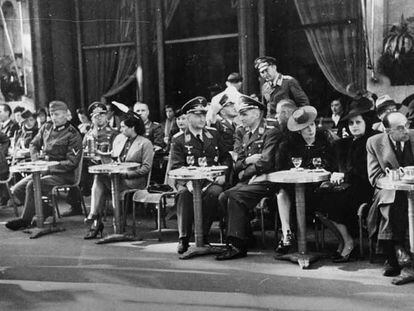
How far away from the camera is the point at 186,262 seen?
546 centimetres

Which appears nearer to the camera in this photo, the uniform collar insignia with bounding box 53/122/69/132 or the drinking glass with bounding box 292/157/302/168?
the drinking glass with bounding box 292/157/302/168

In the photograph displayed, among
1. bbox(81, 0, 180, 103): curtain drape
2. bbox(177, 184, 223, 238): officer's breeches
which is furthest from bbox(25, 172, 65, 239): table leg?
bbox(81, 0, 180, 103): curtain drape

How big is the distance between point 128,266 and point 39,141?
131 inches

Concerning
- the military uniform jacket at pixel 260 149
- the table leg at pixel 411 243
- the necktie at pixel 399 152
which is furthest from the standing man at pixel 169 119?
the table leg at pixel 411 243

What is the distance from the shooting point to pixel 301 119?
5.70 metres

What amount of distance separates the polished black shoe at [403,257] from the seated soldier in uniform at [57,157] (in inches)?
162

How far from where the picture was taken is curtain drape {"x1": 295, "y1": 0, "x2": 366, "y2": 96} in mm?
8328

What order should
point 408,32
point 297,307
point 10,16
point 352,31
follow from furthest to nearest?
point 10,16
point 352,31
point 408,32
point 297,307

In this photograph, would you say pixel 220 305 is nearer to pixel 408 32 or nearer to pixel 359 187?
pixel 359 187

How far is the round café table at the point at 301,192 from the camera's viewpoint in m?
4.96

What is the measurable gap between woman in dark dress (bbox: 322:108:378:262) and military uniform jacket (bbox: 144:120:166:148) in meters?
3.60

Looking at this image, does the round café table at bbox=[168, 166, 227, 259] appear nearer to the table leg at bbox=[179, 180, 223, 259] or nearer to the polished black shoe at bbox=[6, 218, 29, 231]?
the table leg at bbox=[179, 180, 223, 259]

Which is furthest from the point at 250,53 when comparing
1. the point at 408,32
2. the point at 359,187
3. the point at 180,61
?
the point at 359,187

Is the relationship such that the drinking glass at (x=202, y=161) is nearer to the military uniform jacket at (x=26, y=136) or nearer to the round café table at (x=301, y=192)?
the round café table at (x=301, y=192)
